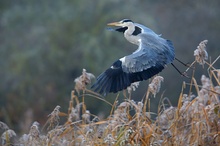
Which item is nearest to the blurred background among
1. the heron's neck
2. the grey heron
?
the heron's neck

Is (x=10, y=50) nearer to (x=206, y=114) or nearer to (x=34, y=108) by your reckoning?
(x=34, y=108)

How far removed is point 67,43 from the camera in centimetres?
1700

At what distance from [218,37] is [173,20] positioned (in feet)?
5.19

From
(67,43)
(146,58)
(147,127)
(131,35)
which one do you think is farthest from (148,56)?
(67,43)

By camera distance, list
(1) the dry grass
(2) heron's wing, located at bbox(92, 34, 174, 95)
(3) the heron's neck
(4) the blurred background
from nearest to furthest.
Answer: (1) the dry grass < (2) heron's wing, located at bbox(92, 34, 174, 95) < (3) the heron's neck < (4) the blurred background

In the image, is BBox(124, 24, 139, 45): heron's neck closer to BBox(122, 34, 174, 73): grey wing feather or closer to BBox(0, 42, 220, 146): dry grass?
BBox(122, 34, 174, 73): grey wing feather

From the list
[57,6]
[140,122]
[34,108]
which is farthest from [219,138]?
[57,6]

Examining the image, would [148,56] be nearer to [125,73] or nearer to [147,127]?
[125,73]

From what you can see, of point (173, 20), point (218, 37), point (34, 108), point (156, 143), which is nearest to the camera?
point (156, 143)

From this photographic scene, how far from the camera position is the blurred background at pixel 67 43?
16109 millimetres

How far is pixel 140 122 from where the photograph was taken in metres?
6.26

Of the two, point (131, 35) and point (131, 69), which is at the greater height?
point (131, 35)

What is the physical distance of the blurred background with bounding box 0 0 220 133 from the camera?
52.9ft

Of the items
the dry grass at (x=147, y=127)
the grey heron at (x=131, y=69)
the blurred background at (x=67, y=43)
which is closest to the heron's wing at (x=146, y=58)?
the grey heron at (x=131, y=69)
